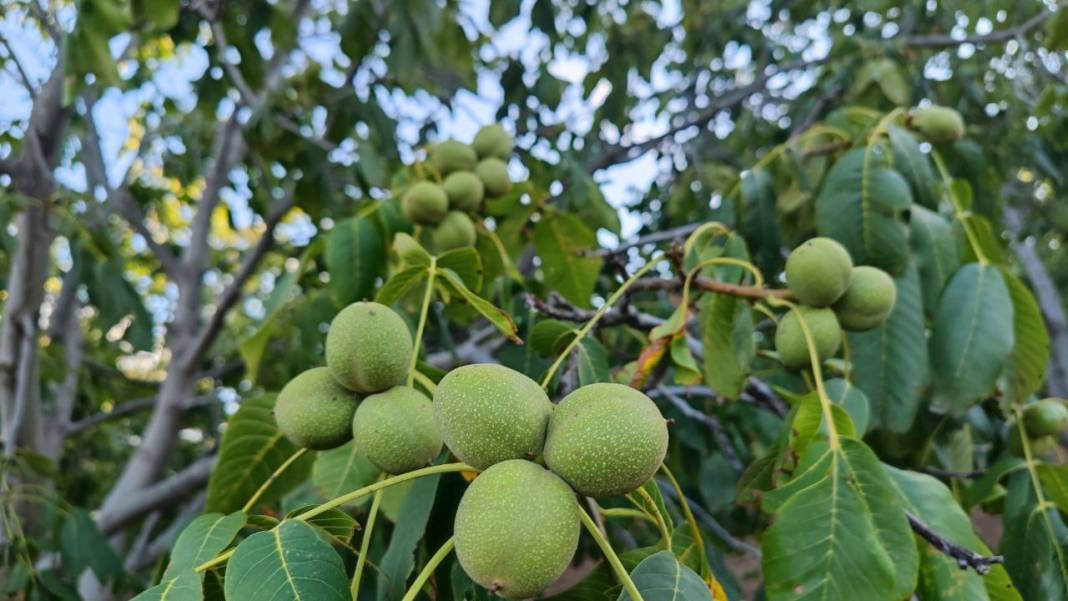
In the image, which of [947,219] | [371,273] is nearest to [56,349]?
[371,273]

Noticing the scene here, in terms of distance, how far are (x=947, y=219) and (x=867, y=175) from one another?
0.37 metres

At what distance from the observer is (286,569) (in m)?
0.78

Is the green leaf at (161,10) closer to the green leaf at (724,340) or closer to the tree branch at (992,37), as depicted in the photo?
the green leaf at (724,340)

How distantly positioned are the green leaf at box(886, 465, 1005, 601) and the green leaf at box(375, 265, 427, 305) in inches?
30.0

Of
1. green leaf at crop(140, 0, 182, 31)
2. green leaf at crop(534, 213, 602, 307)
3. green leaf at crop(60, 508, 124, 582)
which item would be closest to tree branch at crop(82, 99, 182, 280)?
green leaf at crop(140, 0, 182, 31)

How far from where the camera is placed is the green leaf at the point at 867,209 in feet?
5.38

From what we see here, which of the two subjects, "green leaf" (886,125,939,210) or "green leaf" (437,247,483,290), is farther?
"green leaf" (886,125,939,210)

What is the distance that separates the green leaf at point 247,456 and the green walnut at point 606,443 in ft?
2.33

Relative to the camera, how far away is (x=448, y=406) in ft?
2.75

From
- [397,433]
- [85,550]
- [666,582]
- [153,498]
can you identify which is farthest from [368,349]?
[153,498]

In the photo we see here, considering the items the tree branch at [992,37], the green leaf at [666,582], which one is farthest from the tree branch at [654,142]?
the green leaf at [666,582]

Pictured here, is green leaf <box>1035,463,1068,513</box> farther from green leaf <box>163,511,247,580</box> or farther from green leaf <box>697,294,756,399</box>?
green leaf <box>163,511,247,580</box>

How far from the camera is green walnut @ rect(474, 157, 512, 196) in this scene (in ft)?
6.66

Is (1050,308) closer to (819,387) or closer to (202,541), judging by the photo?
(819,387)
